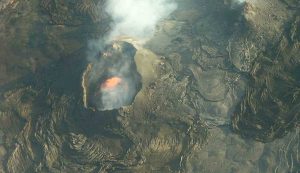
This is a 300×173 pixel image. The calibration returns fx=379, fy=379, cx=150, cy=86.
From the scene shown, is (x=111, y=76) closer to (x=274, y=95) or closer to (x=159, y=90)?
(x=159, y=90)

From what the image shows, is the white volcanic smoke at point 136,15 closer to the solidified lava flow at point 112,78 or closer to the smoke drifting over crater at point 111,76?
the smoke drifting over crater at point 111,76

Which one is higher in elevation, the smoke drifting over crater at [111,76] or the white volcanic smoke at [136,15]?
the white volcanic smoke at [136,15]

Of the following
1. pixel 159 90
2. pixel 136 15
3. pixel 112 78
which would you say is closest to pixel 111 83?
pixel 112 78

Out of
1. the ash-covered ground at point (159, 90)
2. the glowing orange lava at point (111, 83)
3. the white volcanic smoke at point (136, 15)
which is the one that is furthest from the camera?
the white volcanic smoke at point (136, 15)

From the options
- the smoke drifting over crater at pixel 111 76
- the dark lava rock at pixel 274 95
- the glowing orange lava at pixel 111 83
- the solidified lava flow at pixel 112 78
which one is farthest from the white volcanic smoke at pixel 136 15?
the dark lava rock at pixel 274 95

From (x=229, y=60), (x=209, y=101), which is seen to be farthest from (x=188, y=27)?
(x=209, y=101)
